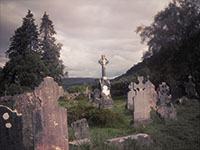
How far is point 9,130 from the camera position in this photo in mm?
3672

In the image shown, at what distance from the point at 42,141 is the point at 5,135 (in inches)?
30.7

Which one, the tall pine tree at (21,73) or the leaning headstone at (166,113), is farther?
the tall pine tree at (21,73)

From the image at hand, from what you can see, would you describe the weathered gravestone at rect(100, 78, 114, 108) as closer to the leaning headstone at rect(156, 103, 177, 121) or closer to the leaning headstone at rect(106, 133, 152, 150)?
the leaning headstone at rect(156, 103, 177, 121)

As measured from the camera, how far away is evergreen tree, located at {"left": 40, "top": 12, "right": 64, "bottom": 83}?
28033mm

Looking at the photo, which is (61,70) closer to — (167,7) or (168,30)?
(168,30)

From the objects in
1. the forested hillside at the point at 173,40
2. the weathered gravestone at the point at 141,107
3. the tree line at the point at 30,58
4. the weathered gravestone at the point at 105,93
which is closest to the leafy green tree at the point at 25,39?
the tree line at the point at 30,58

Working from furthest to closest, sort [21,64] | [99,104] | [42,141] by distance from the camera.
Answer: [21,64]
[99,104]
[42,141]

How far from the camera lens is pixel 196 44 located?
2431cm

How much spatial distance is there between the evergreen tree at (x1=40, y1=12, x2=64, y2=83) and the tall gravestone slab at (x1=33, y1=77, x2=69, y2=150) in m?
22.7

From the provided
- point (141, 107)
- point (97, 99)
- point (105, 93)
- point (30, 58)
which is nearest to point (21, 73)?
point (30, 58)

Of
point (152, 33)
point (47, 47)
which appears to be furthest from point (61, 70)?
point (152, 33)

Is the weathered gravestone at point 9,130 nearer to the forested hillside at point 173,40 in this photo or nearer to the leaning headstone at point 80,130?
the leaning headstone at point 80,130

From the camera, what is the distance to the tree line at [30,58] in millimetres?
22594

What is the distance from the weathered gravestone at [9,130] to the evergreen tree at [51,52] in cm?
2328
